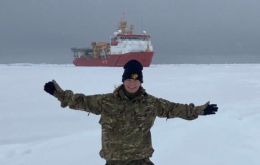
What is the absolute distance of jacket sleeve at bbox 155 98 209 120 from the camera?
8.41ft

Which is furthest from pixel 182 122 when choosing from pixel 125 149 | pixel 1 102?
pixel 1 102

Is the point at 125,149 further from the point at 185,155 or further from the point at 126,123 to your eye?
the point at 185,155

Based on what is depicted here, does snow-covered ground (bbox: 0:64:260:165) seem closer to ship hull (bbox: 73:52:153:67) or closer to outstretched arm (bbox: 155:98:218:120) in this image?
Answer: outstretched arm (bbox: 155:98:218:120)

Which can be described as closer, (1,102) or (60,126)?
(60,126)

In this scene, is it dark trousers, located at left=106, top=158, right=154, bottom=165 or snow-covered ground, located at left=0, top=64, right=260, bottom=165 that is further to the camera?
snow-covered ground, located at left=0, top=64, right=260, bottom=165

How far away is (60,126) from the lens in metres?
7.35

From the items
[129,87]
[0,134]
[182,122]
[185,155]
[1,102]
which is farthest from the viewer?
[1,102]

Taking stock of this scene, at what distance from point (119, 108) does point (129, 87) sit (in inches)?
5.3

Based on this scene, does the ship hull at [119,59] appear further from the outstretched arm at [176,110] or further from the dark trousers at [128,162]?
the dark trousers at [128,162]

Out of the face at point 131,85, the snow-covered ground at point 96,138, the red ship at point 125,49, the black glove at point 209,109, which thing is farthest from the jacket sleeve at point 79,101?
the red ship at point 125,49

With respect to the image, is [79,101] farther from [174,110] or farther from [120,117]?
[174,110]

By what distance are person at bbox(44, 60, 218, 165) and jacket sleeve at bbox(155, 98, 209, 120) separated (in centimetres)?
5

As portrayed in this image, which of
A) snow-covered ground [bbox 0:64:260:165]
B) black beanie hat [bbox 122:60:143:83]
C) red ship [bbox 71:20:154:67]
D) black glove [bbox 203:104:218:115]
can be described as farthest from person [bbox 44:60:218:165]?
red ship [bbox 71:20:154:67]

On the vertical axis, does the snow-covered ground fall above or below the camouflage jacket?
below
